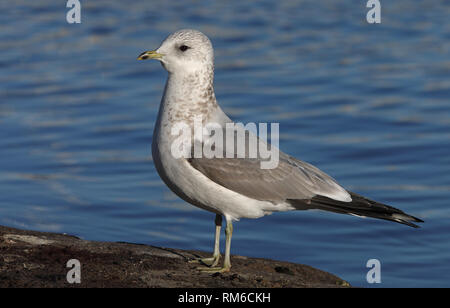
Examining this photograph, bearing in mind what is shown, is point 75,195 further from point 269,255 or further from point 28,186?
point 269,255

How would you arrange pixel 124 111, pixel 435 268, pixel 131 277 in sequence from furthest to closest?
pixel 124 111 < pixel 435 268 < pixel 131 277

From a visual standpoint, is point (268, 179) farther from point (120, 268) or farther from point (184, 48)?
point (120, 268)

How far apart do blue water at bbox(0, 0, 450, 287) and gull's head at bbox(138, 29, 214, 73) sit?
123 inches

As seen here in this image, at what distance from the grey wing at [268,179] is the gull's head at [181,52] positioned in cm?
82

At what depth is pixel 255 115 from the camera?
561 inches

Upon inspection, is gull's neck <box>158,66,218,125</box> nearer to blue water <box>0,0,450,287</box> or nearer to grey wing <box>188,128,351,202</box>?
grey wing <box>188,128,351,202</box>

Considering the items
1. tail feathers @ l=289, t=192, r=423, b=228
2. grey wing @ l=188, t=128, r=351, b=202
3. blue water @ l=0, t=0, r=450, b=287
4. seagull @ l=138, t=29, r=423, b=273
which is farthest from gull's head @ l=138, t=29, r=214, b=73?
blue water @ l=0, t=0, r=450, b=287

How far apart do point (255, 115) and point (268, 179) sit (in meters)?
6.99

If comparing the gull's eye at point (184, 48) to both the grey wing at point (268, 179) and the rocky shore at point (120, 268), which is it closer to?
the grey wing at point (268, 179)

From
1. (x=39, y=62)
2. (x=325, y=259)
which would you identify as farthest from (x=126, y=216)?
(x=39, y=62)

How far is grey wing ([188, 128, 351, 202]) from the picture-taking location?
710cm

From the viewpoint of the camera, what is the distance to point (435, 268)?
9.59m

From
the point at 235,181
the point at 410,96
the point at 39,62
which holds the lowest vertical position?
the point at 235,181
